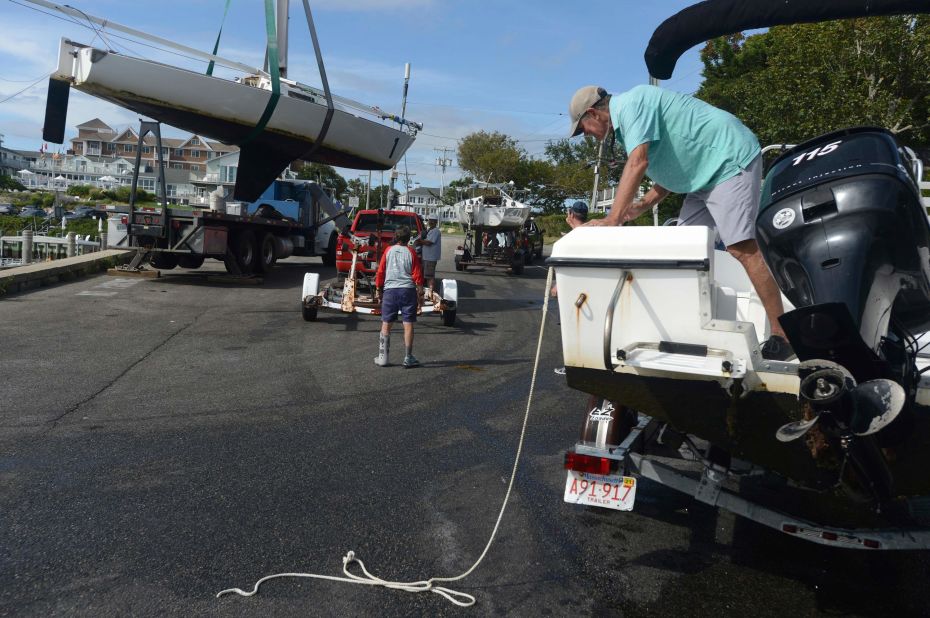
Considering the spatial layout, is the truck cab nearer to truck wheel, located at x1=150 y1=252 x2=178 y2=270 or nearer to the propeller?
truck wheel, located at x1=150 y1=252 x2=178 y2=270

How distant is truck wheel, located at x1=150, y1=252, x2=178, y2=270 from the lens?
1655 centimetres

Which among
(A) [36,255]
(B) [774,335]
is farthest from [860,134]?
(A) [36,255]

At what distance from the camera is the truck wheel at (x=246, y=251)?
16625 millimetres

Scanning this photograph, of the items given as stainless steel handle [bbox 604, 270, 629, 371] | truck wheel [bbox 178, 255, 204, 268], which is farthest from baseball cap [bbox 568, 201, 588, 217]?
truck wheel [bbox 178, 255, 204, 268]

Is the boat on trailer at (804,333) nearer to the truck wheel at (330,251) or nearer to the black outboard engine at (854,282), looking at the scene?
the black outboard engine at (854,282)

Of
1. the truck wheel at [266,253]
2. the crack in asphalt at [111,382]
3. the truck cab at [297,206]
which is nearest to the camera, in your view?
the crack in asphalt at [111,382]

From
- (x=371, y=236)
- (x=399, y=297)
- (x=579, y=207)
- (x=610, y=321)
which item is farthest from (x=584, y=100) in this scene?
(x=371, y=236)

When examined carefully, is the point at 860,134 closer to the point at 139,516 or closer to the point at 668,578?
the point at 668,578

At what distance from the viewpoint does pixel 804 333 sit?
2.59 metres

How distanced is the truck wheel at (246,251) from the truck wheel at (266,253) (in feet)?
0.37

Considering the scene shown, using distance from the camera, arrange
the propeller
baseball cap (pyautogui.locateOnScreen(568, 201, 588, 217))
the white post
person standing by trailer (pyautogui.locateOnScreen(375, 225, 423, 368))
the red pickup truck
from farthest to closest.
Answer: the white post, the red pickup truck, person standing by trailer (pyautogui.locateOnScreen(375, 225, 423, 368)), baseball cap (pyautogui.locateOnScreen(568, 201, 588, 217)), the propeller

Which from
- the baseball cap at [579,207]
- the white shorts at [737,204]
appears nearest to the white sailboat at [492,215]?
the baseball cap at [579,207]

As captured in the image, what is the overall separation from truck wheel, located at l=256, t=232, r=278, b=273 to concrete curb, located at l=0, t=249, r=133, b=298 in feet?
10.8

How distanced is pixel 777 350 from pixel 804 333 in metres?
0.62
